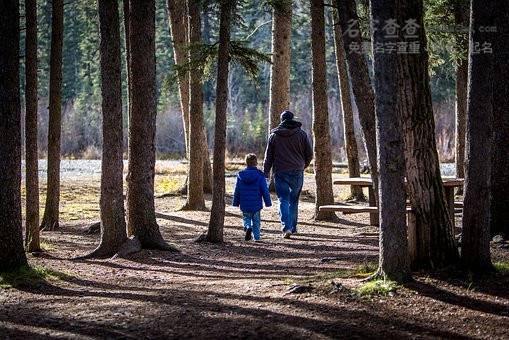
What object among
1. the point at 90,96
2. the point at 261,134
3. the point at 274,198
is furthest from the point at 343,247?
Result: the point at 90,96

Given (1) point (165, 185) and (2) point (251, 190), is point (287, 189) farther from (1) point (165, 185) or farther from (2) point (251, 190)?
(1) point (165, 185)

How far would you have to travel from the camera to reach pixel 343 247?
1130 centimetres

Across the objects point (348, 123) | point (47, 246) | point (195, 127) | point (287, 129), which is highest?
point (348, 123)

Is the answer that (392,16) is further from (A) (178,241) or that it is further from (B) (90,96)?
(B) (90,96)

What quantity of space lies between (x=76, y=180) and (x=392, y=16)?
972 inches

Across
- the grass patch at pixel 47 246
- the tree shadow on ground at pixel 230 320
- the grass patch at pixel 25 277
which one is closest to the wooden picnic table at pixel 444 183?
the tree shadow on ground at pixel 230 320

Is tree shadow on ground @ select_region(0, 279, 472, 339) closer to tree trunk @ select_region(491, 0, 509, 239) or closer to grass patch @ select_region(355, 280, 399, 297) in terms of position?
grass patch @ select_region(355, 280, 399, 297)

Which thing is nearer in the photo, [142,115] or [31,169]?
[142,115]

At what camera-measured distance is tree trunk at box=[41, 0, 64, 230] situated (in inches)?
539

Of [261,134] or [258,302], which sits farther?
[261,134]

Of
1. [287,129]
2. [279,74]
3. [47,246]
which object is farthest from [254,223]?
[279,74]

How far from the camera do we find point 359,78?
885 centimetres

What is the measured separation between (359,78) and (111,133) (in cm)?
375

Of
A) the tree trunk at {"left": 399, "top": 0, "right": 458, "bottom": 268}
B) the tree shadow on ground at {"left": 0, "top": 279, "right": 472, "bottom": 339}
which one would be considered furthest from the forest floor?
the tree trunk at {"left": 399, "top": 0, "right": 458, "bottom": 268}
